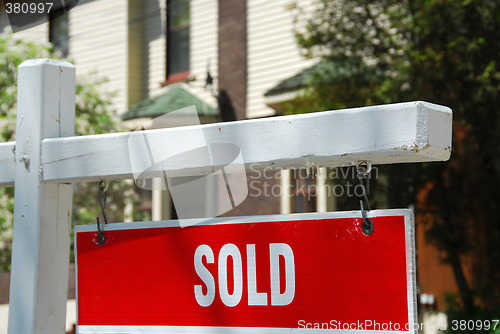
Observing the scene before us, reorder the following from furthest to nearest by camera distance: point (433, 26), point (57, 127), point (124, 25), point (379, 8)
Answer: point (124, 25) < point (379, 8) < point (433, 26) < point (57, 127)

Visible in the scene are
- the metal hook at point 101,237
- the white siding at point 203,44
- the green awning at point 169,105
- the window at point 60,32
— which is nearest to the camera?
the metal hook at point 101,237

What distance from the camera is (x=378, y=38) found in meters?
8.12

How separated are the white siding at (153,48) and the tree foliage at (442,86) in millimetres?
4436

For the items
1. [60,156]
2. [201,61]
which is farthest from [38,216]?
[201,61]

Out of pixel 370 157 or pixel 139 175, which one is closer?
pixel 370 157

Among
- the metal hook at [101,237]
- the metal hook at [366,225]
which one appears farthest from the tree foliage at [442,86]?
the metal hook at [366,225]

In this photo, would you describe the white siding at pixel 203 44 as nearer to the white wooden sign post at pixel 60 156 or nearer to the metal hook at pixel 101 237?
the white wooden sign post at pixel 60 156

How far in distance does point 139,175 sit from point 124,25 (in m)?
11.2

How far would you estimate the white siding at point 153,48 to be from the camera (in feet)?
40.4

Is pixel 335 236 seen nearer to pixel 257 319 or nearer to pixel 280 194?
pixel 257 319

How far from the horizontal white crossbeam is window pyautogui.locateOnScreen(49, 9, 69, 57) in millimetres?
11864

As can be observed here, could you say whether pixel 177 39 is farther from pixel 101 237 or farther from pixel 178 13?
pixel 101 237

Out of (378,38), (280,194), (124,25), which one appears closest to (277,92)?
(280,194)

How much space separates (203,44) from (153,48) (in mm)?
1337
